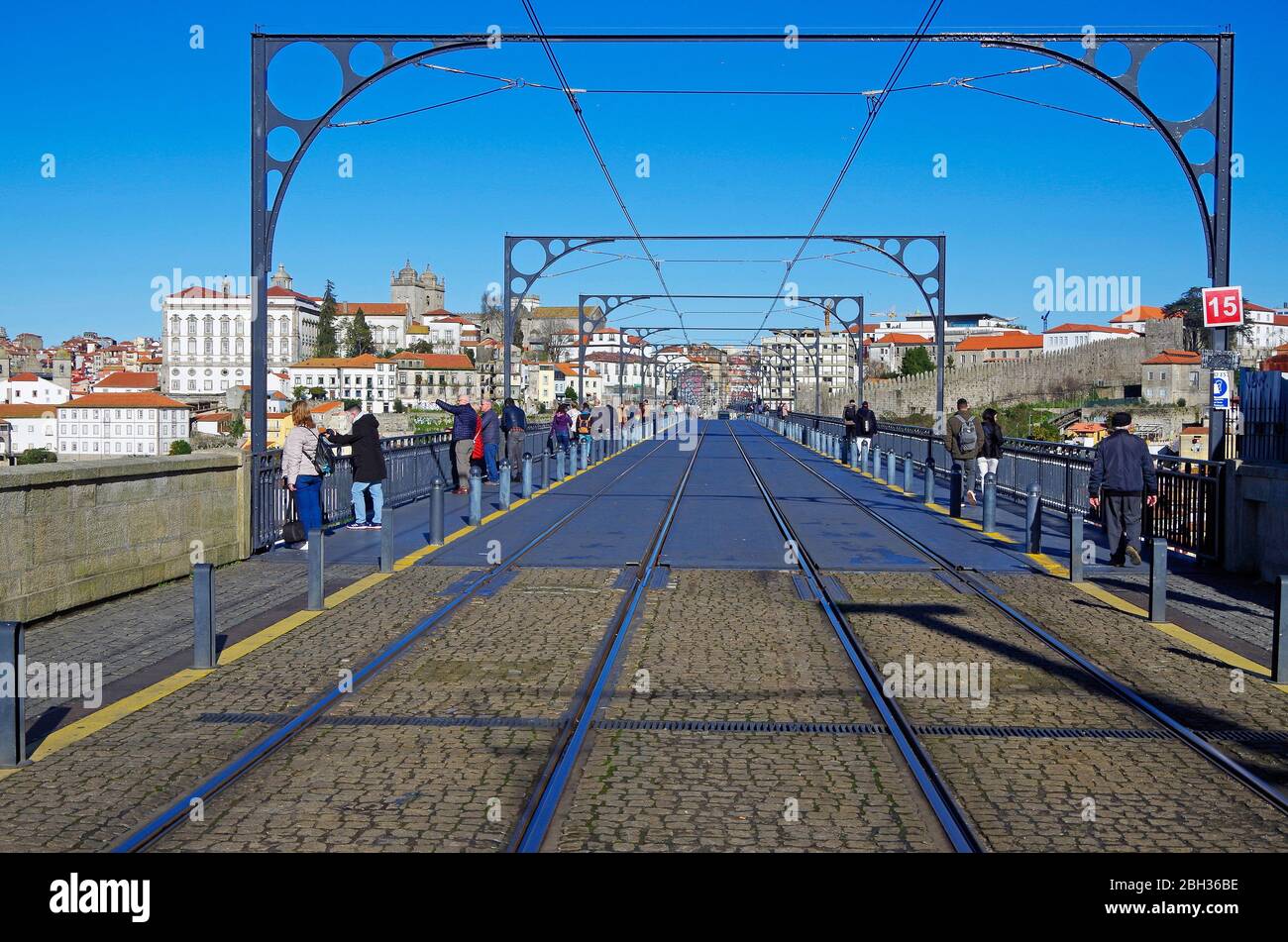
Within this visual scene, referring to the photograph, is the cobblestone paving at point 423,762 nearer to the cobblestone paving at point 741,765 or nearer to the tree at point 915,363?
the cobblestone paving at point 741,765

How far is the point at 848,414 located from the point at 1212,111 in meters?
26.2

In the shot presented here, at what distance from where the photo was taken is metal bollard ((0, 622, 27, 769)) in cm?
664

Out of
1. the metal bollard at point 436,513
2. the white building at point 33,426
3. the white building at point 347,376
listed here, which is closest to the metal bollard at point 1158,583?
the metal bollard at point 436,513

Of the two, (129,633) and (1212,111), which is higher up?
(1212,111)

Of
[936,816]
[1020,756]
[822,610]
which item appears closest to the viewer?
[936,816]

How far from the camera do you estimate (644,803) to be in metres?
5.99

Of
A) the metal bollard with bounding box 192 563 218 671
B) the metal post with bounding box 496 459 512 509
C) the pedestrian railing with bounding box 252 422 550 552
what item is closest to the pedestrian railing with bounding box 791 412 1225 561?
the metal post with bounding box 496 459 512 509

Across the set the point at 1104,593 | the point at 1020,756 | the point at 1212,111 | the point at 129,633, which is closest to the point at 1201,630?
the point at 1104,593

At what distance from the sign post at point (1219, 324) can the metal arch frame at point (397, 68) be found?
0.02 metres

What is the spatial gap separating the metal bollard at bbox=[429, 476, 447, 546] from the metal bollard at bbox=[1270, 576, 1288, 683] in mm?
9956

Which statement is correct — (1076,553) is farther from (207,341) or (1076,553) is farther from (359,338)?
(359,338)

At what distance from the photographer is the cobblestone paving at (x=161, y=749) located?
571 cm
